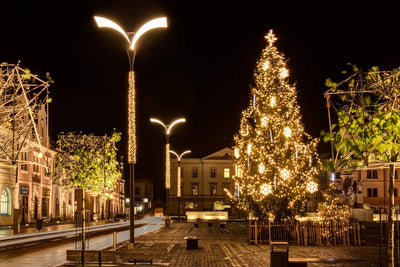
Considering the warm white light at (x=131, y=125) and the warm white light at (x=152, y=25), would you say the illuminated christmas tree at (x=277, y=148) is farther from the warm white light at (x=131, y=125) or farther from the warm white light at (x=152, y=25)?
the warm white light at (x=131, y=125)

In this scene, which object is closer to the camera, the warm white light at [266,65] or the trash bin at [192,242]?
the trash bin at [192,242]

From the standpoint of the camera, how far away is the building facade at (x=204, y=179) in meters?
94.9

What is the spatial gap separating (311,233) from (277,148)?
477 cm

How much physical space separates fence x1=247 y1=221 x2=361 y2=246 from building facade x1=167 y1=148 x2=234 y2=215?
6891 cm

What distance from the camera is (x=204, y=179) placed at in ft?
313

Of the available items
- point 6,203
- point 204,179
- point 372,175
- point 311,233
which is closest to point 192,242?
point 311,233

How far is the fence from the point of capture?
2514 cm

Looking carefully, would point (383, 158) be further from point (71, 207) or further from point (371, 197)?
point (371, 197)

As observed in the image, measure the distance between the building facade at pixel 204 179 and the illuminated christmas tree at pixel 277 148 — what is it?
66.4 metres

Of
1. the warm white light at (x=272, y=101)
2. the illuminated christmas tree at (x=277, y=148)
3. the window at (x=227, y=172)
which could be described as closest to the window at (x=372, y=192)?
the window at (x=227, y=172)

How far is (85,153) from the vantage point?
143ft

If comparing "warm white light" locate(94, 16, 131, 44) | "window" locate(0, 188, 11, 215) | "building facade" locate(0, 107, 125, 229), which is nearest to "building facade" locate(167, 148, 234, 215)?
"building facade" locate(0, 107, 125, 229)

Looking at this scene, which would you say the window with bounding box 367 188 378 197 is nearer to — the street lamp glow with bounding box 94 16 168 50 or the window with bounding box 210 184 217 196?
the window with bounding box 210 184 217 196

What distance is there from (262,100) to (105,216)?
6260cm
